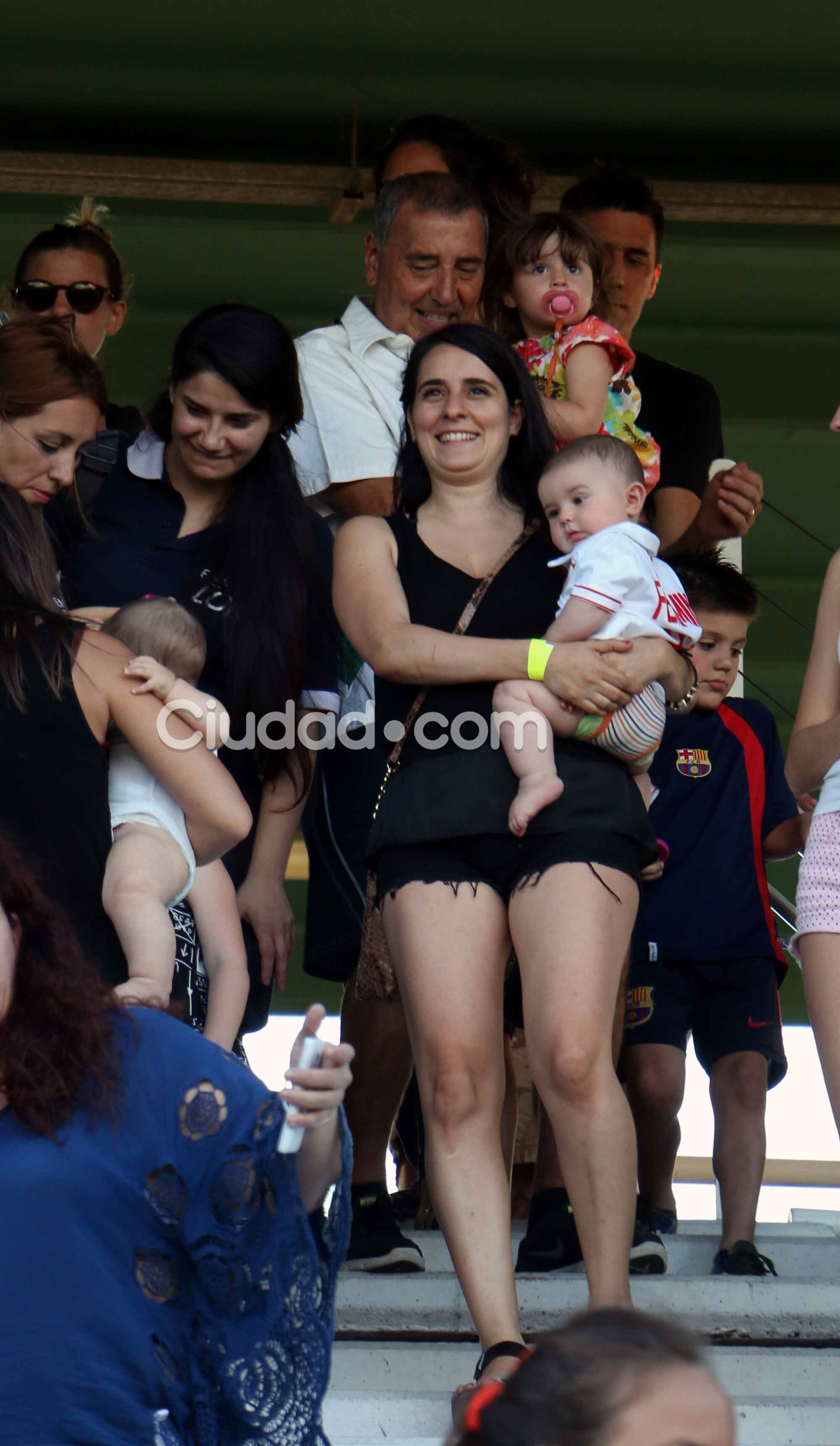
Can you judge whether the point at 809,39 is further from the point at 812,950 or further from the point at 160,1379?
the point at 160,1379

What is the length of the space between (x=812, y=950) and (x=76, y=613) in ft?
3.87

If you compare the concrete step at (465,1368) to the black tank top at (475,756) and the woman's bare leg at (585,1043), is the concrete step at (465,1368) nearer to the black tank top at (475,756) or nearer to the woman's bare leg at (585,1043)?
the woman's bare leg at (585,1043)

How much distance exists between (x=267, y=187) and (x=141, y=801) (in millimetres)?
→ 3069

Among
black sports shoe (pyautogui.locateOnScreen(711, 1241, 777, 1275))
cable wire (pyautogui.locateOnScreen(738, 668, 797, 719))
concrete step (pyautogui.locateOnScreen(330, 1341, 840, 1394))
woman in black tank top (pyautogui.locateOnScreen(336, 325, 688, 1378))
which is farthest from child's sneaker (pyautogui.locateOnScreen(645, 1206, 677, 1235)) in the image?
cable wire (pyautogui.locateOnScreen(738, 668, 797, 719))

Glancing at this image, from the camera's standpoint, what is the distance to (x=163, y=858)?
93.7 inches

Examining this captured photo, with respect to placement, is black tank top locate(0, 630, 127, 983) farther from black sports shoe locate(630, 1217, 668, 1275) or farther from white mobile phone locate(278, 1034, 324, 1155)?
black sports shoe locate(630, 1217, 668, 1275)

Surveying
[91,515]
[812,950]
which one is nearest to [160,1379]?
[812,950]

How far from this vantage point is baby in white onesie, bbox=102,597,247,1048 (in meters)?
2.28

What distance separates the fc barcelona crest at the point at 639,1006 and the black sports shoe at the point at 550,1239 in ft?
1.85

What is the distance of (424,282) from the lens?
3.52m

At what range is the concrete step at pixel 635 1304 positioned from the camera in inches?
109

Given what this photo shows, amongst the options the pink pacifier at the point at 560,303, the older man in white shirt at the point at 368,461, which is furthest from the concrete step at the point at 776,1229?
the pink pacifier at the point at 560,303

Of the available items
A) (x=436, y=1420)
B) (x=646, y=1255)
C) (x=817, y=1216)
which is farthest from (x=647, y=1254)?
(x=817, y=1216)

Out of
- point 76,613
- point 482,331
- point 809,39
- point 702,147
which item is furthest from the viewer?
point 702,147
